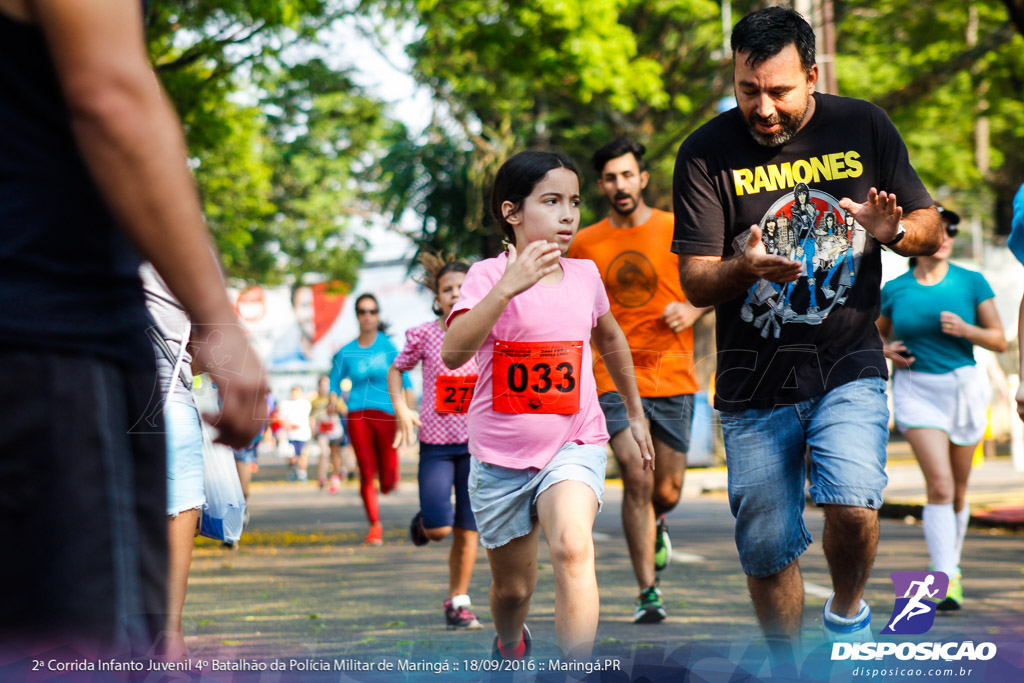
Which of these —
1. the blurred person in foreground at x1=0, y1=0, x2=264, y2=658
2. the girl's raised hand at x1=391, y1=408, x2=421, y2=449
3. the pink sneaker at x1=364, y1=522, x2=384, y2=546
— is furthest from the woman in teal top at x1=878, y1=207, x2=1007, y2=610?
the blurred person in foreground at x1=0, y1=0, x2=264, y2=658

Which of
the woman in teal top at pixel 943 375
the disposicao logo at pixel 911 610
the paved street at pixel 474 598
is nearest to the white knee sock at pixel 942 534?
the woman in teal top at pixel 943 375

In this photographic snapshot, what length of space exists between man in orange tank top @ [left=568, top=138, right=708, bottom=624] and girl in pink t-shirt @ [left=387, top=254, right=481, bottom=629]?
82 cm

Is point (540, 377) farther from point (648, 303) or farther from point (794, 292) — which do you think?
point (648, 303)

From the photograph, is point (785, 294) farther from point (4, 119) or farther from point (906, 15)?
point (906, 15)

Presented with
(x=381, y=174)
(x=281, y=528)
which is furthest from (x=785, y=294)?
(x=381, y=174)

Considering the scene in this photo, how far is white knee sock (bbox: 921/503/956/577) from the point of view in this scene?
697 cm

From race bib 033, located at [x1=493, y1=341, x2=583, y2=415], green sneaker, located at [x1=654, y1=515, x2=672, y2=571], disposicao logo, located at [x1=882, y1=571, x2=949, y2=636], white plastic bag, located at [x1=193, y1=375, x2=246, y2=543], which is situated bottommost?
green sneaker, located at [x1=654, y1=515, x2=672, y2=571]

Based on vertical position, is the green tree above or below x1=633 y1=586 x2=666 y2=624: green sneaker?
above

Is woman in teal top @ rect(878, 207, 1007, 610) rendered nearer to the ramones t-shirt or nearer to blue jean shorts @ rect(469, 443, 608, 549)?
the ramones t-shirt

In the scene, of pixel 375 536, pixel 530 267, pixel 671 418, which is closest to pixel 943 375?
pixel 671 418

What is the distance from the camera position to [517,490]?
13.9ft

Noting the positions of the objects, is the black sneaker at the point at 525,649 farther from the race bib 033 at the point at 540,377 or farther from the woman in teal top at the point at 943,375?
the woman in teal top at the point at 943,375

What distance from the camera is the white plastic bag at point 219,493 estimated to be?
4.98 m

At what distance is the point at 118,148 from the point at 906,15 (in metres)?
19.8
